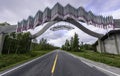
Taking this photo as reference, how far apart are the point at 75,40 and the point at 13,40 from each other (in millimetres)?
48817

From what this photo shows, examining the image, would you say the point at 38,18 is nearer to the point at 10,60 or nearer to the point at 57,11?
the point at 57,11

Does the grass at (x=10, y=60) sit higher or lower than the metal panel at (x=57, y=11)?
lower

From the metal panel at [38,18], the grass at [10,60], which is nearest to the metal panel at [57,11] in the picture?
the metal panel at [38,18]

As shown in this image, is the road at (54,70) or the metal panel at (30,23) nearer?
the road at (54,70)

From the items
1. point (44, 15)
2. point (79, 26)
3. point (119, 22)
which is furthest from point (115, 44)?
point (44, 15)

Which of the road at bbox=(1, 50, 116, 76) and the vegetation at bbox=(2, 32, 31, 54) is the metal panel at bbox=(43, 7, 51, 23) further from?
the road at bbox=(1, 50, 116, 76)

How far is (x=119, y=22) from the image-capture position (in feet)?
96.9

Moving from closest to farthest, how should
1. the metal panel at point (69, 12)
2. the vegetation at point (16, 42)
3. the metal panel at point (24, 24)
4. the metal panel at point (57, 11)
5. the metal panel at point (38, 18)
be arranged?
the metal panel at point (57, 11) → the metal panel at point (69, 12) → the metal panel at point (38, 18) → the metal panel at point (24, 24) → the vegetation at point (16, 42)

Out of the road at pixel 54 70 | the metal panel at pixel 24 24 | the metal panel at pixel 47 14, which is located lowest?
the road at pixel 54 70

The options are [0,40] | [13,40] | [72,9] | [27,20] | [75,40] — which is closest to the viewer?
[0,40]

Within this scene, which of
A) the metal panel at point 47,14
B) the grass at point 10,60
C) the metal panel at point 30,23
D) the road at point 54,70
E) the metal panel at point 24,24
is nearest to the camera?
the road at point 54,70

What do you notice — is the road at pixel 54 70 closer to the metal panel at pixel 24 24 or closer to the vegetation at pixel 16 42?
the metal panel at pixel 24 24

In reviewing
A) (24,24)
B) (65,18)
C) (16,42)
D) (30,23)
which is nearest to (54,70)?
(65,18)

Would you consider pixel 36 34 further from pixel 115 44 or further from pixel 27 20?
pixel 115 44
